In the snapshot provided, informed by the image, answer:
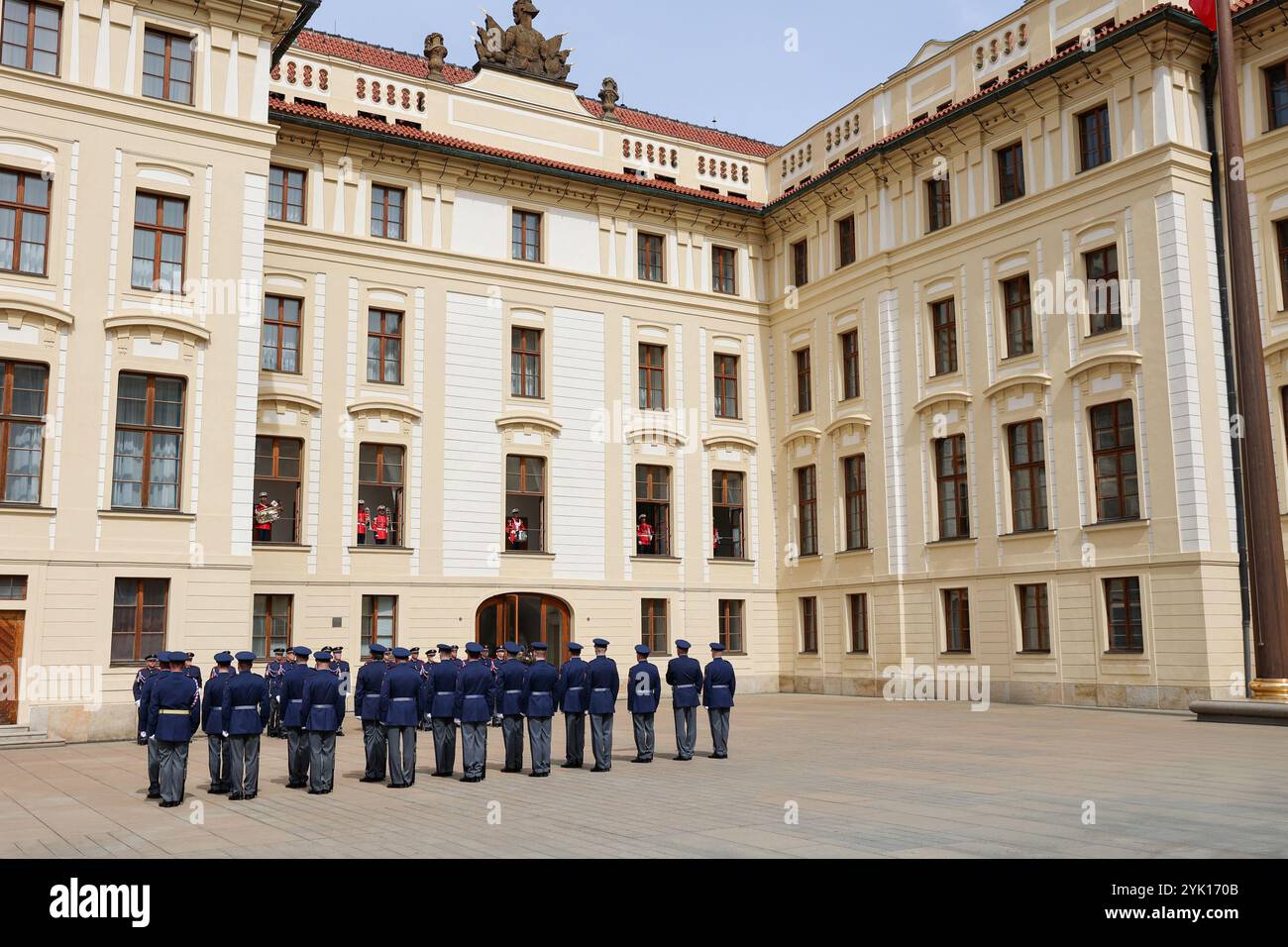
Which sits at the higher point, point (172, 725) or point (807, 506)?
point (807, 506)

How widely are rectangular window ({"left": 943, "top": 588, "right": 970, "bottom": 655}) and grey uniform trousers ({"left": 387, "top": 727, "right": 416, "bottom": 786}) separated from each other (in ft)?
57.7

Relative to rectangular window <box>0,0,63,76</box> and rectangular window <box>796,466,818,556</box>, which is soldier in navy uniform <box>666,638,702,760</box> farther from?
rectangular window <box>796,466,818,556</box>

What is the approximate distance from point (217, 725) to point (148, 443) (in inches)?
434

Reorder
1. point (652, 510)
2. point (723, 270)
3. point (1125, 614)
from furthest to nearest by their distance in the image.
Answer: point (723, 270) → point (652, 510) → point (1125, 614)

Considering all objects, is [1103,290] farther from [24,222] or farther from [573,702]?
[24,222]

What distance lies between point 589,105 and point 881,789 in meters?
28.4

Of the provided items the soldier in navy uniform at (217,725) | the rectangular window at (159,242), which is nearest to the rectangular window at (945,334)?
the rectangular window at (159,242)

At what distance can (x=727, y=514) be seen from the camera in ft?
111

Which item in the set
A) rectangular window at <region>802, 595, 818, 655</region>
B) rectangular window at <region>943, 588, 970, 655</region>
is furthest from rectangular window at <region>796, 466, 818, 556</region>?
rectangular window at <region>943, 588, 970, 655</region>

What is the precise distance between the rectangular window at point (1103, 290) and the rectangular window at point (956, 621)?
23.4 ft

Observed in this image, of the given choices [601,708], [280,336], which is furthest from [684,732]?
[280,336]

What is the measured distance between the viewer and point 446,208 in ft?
99.5

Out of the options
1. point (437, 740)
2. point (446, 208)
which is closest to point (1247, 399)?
point (437, 740)

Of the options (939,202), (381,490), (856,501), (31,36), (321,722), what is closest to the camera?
(321,722)
